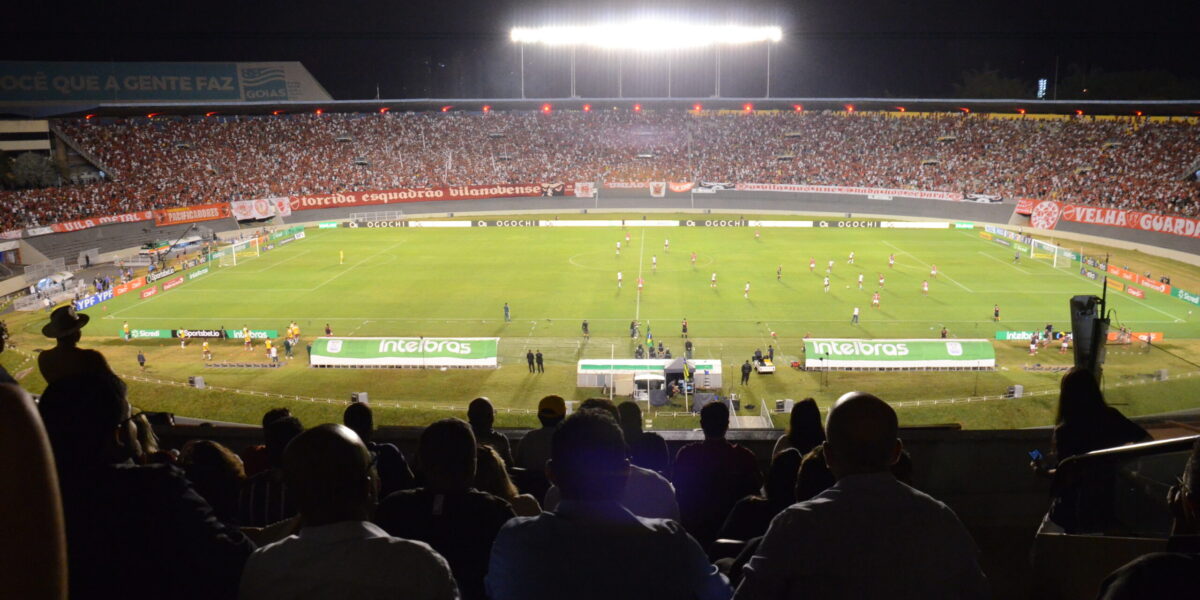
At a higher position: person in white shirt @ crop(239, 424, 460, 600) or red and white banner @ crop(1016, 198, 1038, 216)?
person in white shirt @ crop(239, 424, 460, 600)

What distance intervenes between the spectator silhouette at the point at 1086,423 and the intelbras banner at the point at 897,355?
82.9 ft

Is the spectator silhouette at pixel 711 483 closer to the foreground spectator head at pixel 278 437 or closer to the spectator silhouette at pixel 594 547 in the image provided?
the spectator silhouette at pixel 594 547

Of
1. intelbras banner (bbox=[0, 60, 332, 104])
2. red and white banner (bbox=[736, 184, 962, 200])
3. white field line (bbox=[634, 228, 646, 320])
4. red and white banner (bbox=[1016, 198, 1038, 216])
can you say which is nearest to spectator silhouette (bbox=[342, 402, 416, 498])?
white field line (bbox=[634, 228, 646, 320])

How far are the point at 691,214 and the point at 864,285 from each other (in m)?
35.6

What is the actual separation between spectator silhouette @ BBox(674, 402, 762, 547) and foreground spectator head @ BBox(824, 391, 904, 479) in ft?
8.36

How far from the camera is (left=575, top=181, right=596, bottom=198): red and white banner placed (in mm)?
86688

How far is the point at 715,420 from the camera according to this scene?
6.33m

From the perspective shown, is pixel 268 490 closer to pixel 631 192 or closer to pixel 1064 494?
pixel 1064 494

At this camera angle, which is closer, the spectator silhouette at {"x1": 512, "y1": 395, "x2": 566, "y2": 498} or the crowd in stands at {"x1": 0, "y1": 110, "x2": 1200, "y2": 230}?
the spectator silhouette at {"x1": 512, "y1": 395, "x2": 566, "y2": 498}

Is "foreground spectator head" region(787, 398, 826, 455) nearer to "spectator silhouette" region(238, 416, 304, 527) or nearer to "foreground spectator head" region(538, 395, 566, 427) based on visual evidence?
"foreground spectator head" region(538, 395, 566, 427)

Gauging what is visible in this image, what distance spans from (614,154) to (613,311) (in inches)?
2262

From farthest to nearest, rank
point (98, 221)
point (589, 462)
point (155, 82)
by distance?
1. point (155, 82)
2. point (98, 221)
3. point (589, 462)

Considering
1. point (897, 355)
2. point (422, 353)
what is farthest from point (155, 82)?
point (897, 355)

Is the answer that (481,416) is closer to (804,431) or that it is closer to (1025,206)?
(804,431)
